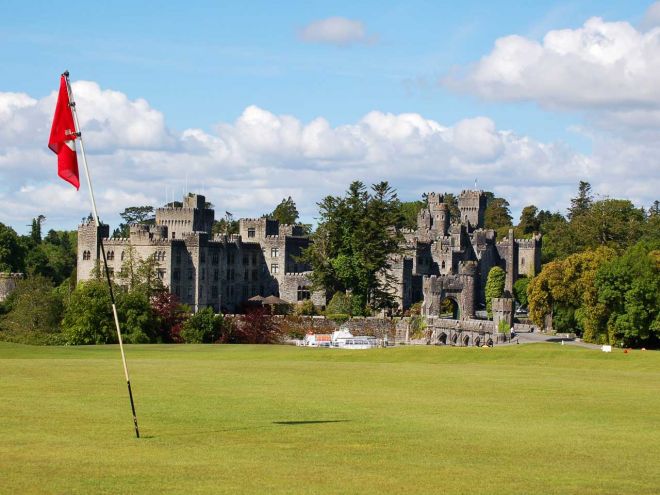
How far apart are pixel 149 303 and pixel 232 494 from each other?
2959 inches

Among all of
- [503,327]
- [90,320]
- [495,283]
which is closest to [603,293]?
[503,327]

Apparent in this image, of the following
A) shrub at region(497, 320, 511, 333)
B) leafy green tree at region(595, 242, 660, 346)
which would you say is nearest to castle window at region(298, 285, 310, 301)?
shrub at region(497, 320, 511, 333)

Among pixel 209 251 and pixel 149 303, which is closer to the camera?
pixel 149 303

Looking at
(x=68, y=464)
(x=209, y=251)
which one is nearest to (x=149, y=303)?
(x=209, y=251)

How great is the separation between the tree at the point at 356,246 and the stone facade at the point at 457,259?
184 inches

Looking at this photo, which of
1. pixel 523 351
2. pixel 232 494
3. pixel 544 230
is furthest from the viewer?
pixel 544 230

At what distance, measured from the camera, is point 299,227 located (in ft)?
414

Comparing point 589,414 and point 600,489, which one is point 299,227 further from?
point 600,489

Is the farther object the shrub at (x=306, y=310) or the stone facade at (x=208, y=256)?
the stone facade at (x=208, y=256)

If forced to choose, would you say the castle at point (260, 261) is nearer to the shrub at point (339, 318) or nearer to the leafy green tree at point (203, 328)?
the shrub at point (339, 318)

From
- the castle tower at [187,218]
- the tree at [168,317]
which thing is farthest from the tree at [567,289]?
the castle tower at [187,218]

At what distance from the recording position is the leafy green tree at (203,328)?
90.1m

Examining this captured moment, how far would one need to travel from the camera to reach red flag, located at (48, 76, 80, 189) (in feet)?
82.6

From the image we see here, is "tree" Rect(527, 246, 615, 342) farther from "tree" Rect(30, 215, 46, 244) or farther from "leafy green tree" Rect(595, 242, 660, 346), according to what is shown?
"tree" Rect(30, 215, 46, 244)
